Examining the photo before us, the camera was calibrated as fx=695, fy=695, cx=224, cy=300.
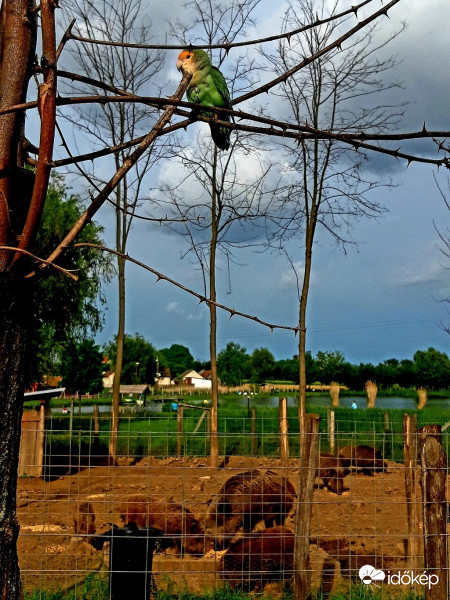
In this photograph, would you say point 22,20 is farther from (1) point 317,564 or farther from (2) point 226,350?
(2) point 226,350

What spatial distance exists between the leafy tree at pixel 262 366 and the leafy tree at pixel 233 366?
0.97 meters

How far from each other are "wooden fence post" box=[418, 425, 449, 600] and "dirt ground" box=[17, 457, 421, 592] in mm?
216

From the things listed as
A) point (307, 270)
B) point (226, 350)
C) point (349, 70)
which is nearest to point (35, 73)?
point (307, 270)

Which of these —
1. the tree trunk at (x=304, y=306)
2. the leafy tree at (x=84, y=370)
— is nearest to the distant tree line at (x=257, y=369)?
the leafy tree at (x=84, y=370)

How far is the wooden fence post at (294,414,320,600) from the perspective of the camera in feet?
15.8

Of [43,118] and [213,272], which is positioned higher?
[213,272]

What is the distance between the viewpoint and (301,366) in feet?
43.5

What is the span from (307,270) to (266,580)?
27.2 ft

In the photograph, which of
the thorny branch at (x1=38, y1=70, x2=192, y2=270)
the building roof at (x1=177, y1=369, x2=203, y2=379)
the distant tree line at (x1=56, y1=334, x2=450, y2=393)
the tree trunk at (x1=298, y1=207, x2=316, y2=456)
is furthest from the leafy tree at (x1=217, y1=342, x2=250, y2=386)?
the thorny branch at (x1=38, y1=70, x2=192, y2=270)

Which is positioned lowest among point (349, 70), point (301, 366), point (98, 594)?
point (98, 594)

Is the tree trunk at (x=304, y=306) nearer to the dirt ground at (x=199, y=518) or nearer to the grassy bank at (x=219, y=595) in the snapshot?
the dirt ground at (x=199, y=518)

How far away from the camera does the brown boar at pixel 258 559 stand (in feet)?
18.3

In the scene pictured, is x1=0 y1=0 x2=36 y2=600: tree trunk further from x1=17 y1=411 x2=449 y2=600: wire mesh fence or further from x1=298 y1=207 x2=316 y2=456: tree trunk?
x1=298 y1=207 x2=316 y2=456: tree trunk

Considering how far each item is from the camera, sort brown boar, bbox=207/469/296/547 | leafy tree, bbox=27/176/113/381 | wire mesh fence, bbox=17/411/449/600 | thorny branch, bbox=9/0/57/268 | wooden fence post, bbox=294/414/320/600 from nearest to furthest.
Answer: thorny branch, bbox=9/0/57/268, wire mesh fence, bbox=17/411/449/600, wooden fence post, bbox=294/414/320/600, brown boar, bbox=207/469/296/547, leafy tree, bbox=27/176/113/381
